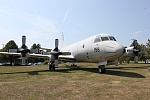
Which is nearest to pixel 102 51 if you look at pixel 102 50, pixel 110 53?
Answer: pixel 102 50

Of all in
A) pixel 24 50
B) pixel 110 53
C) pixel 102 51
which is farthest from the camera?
pixel 24 50

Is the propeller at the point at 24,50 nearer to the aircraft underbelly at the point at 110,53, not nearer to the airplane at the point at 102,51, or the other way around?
the airplane at the point at 102,51

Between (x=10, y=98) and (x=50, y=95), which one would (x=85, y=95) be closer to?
(x=50, y=95)

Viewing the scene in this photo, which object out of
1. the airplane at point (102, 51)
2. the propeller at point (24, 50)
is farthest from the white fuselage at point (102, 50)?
the propeller at point (24, 50)

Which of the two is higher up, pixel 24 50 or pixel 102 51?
pixel 24 50

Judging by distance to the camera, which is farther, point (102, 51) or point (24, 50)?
point (24, 50)

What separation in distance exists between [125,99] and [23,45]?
19226 mm

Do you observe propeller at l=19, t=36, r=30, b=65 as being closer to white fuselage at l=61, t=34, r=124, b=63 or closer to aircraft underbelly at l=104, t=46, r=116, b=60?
white fuselage at l=61, t=34, r=124, b=63

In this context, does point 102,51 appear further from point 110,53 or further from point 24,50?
point 24,50

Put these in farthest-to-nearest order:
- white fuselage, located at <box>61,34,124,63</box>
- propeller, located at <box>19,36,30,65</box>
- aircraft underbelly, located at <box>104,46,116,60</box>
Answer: propeller, located at <box>19,36,30,65</box> → aircraft underbelly, located at <box>104,46,116,60</box> → white fuselage, located at <box>61,34,124,63</box>

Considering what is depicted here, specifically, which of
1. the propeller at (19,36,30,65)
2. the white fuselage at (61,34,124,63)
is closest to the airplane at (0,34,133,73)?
the white fuselage at (61,34,124,63)

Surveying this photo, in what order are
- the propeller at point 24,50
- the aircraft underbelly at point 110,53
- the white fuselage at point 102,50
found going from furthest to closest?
the propeller at point 24,50 → the aircraft underbelly at point 110,53 → the white fuselage at point 102,50

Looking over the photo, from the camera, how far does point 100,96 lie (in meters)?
8.79

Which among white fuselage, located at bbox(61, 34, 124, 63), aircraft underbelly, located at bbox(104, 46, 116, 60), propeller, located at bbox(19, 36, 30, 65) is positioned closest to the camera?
white fuselage, located at bbox(61, 34, 124, 63)
